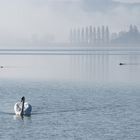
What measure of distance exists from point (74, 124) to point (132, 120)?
5.62 m

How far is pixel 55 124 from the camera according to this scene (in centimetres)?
4903

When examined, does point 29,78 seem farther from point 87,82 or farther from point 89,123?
point 89,123

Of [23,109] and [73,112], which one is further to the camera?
[73,112]

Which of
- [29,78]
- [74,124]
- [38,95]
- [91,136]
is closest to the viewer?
[91,136]

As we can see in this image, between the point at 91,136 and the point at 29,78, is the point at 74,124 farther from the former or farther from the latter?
the point at 29,78

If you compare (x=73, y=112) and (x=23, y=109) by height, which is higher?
(x=23, y=109)

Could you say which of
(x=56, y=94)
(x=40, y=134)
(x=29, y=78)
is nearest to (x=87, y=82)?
(x=29, y=78)

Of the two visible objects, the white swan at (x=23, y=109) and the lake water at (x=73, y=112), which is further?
the white swan at (x=23, y=109)

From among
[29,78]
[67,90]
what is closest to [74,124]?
[67,90]

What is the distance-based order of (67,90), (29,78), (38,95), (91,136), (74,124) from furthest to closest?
(29,78) < (67,90) < (38,95) < (74,124) < (91,136)

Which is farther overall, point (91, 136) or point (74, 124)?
point (74, 124)

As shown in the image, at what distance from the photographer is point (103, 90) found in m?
79.6

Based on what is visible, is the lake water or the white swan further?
the white swan

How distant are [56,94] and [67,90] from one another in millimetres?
6351
